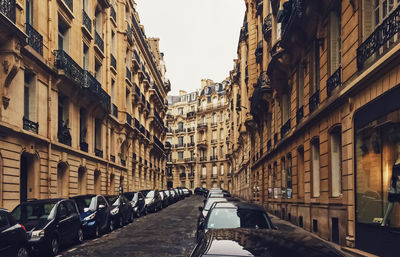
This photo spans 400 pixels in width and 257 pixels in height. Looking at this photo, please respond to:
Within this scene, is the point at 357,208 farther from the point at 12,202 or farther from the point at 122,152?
the point at 122,152

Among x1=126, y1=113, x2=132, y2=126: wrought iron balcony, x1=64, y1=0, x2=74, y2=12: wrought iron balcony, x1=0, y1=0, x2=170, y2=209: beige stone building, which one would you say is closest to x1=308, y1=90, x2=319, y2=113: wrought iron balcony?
x1=0, y1=0, x2=170, y2=209: beige stone building

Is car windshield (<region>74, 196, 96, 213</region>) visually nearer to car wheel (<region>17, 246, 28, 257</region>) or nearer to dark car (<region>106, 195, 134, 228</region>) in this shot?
dark car (<region>106, 195, 134, 228</region>)

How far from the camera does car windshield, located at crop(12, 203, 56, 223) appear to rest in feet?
38.3

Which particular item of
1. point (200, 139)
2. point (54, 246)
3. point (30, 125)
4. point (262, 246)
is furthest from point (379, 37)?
point (200, 139)

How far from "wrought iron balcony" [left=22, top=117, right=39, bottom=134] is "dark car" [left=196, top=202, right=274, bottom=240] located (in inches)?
450

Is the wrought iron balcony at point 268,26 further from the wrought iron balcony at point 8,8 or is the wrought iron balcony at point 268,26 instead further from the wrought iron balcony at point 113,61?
the wrought iron balcony at point 8,8

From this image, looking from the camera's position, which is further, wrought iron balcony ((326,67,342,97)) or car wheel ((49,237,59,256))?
wrought iron balcony ((326,67,342,97))

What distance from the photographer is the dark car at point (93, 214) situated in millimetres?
14797

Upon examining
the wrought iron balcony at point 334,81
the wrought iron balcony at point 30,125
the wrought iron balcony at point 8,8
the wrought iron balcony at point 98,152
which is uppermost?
the wrought iron balcony at point 8,8

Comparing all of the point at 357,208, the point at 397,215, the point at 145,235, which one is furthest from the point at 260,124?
the point at 397,215

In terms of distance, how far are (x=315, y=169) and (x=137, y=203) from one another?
38.2ft

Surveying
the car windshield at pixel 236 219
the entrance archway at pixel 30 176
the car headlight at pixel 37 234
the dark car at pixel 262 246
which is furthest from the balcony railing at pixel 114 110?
the dark car at pixel 262 246

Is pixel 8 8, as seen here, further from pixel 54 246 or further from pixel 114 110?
pixel 114 110

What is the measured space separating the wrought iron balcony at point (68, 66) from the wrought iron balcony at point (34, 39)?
148 cm
